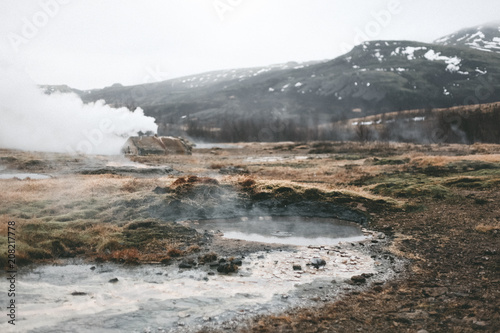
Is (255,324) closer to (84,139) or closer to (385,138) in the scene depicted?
(84,139)

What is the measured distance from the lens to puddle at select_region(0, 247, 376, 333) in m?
7.39

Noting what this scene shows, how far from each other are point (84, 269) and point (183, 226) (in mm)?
4753

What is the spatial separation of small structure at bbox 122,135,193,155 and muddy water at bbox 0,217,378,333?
147ft

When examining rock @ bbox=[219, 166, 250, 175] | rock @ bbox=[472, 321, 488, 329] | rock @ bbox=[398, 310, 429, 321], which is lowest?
rock @ bbox=[398, 310, 429, 321]

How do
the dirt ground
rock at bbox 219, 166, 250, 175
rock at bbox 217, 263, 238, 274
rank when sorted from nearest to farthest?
the dirt ground, rock at bbox 217, 263, 238, 274, rock at bbox 219, 166, 250, 175

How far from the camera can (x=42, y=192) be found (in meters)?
19.8

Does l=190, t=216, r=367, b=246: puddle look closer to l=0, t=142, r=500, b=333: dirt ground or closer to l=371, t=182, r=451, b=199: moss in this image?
l=0, t=142, r=500, b=333: dirt ground

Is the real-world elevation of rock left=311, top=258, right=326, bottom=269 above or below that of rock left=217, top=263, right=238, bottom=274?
below

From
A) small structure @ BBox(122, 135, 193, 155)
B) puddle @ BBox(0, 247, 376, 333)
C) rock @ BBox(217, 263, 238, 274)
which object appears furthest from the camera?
small structure @ BBox(122, 135, 193, 155)

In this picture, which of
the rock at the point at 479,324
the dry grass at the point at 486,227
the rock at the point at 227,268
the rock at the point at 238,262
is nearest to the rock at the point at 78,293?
the rock at the point at 227,268

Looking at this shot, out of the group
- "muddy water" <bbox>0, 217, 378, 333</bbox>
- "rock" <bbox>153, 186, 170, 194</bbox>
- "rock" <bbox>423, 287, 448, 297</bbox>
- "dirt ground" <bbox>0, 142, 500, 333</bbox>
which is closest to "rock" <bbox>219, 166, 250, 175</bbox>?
"dirt ground" <bbox>0, 142, 500, 333</bbox>

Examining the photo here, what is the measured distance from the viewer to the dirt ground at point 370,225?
24.9ft

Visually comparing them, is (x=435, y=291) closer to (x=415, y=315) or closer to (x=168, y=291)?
(x=415, y=315)

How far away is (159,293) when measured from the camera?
8.88 metres
